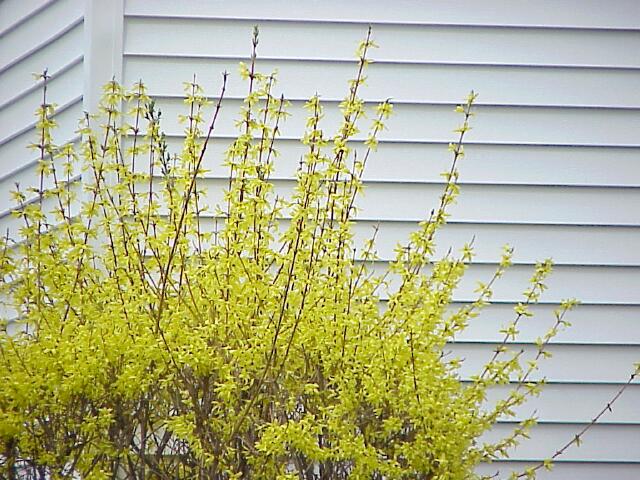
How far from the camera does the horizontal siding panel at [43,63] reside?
12.7 feet

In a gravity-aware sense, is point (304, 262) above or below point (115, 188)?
below

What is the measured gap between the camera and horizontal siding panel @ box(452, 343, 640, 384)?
3.73m

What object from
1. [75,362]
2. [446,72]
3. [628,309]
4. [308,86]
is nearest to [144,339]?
[75,362]

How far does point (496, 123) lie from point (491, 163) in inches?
5.8

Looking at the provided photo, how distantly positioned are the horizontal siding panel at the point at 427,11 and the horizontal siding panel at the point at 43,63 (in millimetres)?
251

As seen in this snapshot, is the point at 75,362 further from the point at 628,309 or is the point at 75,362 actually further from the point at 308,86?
the point at 628,309

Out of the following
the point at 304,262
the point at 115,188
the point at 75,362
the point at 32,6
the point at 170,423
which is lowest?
the point at 170,423

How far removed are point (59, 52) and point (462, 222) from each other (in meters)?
1.61

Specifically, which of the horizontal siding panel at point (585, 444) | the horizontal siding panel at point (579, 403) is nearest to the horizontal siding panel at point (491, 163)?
the horizontal siding panel at point (579, 403)

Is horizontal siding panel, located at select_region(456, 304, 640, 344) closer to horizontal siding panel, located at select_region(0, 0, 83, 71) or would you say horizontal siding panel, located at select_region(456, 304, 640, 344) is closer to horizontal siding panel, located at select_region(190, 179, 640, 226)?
horizontal siding panel, located at select_region(190, 179, 640, 226)

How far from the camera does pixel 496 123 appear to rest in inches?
151

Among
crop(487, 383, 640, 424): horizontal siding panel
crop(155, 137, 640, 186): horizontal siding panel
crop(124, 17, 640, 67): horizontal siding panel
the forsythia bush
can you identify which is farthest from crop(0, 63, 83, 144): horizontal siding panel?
crop(487, 383, 640, 424): horizontal siding panel

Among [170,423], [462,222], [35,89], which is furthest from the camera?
[35,89]

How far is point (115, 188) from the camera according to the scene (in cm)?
327
